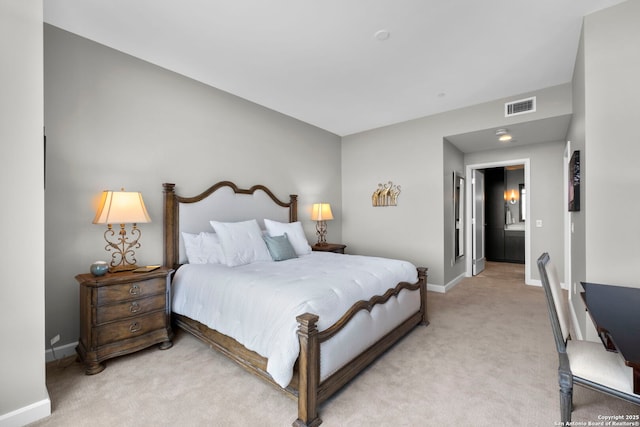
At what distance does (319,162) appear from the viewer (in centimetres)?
524

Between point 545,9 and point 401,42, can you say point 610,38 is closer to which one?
point 545,9

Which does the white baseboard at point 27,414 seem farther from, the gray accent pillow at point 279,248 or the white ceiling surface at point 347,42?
the white ceiling surface at point 347,42

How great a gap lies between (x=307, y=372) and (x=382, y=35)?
2705mm

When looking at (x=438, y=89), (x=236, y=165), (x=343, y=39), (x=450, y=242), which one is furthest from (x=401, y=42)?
(x=450, y=242)

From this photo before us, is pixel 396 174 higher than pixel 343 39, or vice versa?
pixel 343 39

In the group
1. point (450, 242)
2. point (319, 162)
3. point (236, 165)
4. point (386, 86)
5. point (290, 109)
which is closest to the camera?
point (386, 86)

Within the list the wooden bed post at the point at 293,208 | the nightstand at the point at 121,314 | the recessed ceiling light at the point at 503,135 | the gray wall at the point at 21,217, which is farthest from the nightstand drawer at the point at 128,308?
the recessed ceiling light at the point at 503,135

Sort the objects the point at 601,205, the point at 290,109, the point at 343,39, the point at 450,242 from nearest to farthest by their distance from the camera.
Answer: the point at 601,205 → the point at 343,39 → the point at 290,109 → the point at 450,242

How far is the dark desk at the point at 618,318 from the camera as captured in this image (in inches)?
44.4

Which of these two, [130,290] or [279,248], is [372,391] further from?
[130,290]

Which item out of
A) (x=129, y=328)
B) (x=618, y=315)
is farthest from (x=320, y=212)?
(x=618, y=315)

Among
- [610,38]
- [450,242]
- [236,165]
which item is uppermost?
[610,38]

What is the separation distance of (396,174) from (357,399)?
3816mm

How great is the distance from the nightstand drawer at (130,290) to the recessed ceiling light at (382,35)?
9.49 ft
